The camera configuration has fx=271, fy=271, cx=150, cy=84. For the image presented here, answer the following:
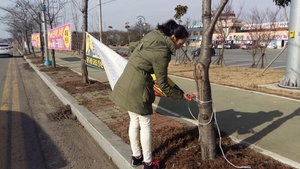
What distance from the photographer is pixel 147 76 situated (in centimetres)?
290

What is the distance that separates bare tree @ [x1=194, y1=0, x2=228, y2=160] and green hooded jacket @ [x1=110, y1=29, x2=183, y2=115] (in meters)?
0.27

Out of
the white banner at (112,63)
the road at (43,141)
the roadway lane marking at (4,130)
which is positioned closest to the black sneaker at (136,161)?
the road at (43,141)

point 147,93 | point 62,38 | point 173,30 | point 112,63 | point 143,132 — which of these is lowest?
point 143,132

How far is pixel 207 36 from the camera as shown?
2.90m

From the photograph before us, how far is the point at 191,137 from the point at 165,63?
1.64 metres

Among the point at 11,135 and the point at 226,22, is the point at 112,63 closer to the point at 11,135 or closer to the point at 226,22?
the point at 11,135

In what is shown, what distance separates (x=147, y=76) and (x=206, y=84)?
2.13 feet

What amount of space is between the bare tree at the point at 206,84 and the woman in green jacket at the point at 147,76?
22 centimetres

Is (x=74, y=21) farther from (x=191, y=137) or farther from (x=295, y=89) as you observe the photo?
(x=191, y=137)

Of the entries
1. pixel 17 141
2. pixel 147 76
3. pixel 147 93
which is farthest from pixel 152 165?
pixel 17 141

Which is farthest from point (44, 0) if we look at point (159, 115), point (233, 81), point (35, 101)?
point (159, 115)

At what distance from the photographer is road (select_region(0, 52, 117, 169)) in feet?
12.7

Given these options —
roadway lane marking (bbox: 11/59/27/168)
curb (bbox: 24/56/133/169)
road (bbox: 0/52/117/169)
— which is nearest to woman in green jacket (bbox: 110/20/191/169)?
curb (bbox: 24/56/133/169)

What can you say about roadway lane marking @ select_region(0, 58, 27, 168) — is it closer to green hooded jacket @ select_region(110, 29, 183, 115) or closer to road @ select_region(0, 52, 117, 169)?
road @ select_region(0, 52, 117, 169)
